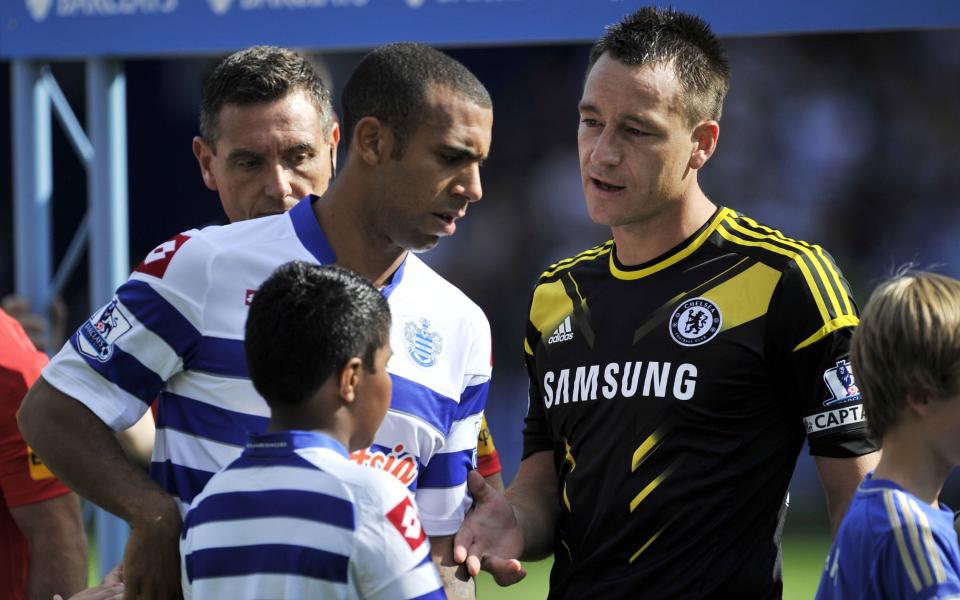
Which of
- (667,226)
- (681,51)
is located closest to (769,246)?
(667,226)

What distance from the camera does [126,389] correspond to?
2.30 metres

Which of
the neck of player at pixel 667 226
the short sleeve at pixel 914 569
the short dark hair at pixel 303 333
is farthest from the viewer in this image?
the neck of player at pixel 667 226

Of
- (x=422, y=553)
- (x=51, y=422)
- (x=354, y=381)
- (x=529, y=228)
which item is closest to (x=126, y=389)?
(x=51, y=422)

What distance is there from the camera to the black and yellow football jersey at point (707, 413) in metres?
2.42

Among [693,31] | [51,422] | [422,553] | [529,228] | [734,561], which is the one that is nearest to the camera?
[422,553]

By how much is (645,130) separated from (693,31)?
11.8 inches

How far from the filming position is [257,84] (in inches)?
122

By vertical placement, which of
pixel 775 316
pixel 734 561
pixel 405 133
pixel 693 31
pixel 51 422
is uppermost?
pixel 693 31

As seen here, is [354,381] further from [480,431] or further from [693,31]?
[693,31]

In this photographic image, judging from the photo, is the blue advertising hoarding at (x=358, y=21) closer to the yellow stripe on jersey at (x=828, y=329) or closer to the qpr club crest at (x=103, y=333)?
the yellow stripe on jersey at (x=828, y=329)

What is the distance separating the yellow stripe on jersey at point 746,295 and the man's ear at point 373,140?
712 mm

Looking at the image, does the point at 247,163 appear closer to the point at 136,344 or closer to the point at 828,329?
the point at 136,344

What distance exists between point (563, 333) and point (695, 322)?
0.33 meters

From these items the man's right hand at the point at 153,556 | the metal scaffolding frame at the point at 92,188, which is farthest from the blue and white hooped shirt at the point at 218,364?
the metal scaffolding frame at the point at 92,188
